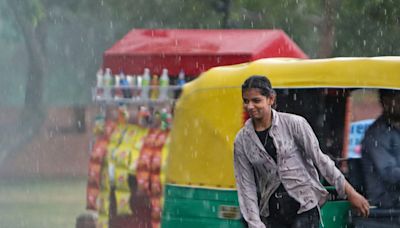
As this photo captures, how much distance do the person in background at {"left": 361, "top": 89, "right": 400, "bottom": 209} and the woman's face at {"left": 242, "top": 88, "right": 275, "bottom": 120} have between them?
3.30ft

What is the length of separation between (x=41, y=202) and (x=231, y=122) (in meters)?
14.2

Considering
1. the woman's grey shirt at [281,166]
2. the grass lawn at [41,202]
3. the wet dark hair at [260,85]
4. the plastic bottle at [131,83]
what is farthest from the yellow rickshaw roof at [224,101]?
the grass lawn at [41,202]

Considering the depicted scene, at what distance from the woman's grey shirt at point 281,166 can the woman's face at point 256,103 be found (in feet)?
0.38

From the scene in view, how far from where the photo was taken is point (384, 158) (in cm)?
709

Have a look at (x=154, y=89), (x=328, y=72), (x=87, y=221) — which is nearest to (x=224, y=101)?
(x=328, y=72)

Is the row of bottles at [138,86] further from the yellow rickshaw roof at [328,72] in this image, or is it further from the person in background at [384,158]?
the person in background at [384,158]

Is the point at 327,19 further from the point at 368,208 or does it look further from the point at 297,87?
the point at 368,208

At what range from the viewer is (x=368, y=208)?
679cm

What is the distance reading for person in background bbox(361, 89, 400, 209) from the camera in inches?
278

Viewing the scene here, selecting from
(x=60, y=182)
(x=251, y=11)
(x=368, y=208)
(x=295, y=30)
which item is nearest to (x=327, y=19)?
(x=251, y=11)

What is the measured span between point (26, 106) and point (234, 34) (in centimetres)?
2110

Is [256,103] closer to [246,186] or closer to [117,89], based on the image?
[246,186]

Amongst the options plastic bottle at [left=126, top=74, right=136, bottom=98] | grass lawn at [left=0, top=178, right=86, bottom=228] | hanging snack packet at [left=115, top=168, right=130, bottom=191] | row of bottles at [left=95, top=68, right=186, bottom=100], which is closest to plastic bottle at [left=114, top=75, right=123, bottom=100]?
row of bottles at [left=95, top=68, right=186, bottom=100]

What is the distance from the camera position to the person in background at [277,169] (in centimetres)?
645
